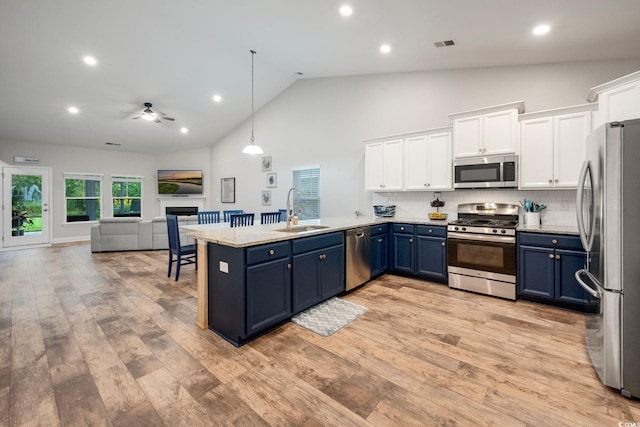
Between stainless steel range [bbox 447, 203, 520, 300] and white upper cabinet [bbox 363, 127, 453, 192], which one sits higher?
white upper cabinet [bbox 363, 127, 453, 192]

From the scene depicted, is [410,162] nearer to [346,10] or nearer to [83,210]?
[346,10]

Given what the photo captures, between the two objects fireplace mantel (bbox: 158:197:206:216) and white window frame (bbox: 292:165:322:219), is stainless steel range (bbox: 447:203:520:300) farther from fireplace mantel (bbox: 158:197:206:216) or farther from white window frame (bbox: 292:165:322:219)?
fireplace mantel (bbox: 158:197:206:216)

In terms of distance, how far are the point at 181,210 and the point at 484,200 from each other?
8.70 metres

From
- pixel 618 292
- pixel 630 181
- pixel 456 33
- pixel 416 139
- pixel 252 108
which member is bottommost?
pixel 618 292

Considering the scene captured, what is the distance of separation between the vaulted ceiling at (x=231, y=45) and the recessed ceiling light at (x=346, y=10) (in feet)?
0.20

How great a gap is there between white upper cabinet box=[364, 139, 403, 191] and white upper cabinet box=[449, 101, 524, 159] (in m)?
0.90

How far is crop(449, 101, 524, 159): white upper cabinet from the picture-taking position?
360cm

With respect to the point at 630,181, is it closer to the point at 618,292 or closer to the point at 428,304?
the point at 618,292

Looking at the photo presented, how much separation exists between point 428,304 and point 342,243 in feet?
4.05

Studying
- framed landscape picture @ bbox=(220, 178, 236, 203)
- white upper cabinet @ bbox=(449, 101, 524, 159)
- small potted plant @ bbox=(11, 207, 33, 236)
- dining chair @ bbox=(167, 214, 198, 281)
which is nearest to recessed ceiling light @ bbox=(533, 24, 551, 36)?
white upper cabinet @ bbox=(449, 101, 524, 159)

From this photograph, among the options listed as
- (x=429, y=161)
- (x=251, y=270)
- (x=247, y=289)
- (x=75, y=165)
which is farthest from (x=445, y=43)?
(x=75, y=165)

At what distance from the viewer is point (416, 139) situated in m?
4.44

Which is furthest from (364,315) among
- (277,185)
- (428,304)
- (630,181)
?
(277,185)

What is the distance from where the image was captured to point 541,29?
2.97m
